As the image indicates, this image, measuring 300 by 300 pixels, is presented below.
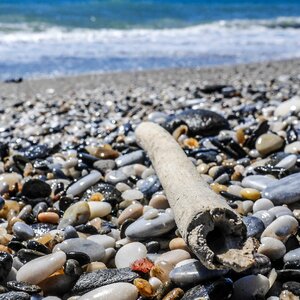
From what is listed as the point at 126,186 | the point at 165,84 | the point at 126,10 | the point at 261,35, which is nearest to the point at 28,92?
the point at 165,84

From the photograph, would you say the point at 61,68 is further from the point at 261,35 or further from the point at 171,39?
the point at 261,35

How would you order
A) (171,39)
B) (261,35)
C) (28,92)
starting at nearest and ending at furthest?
(28,92)
(171,39)
(261,35)

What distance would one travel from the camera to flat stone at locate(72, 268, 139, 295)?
7.49 ft

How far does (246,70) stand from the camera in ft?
31.2

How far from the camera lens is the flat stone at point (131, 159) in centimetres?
395

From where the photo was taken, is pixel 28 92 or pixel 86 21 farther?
pixel 86 21

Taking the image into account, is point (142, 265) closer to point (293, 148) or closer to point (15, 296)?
point (15, 296)

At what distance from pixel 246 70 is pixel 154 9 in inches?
682

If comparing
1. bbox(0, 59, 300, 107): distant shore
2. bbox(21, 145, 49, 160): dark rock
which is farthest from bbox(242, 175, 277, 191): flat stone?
bbox(0, 59, 300, 107): distant shore

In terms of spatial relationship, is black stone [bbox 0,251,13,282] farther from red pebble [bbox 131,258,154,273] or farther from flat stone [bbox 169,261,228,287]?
flat stone [bbox 169,261,228,287]

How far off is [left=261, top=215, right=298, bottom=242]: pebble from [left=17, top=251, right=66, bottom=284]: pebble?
0.96 m

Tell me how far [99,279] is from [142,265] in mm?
205

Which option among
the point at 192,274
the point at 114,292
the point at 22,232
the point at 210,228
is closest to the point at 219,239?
the point at 210,228

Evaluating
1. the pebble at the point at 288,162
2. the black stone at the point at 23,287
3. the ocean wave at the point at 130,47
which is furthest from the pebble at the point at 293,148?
the ocean wave at the point at 130,47
